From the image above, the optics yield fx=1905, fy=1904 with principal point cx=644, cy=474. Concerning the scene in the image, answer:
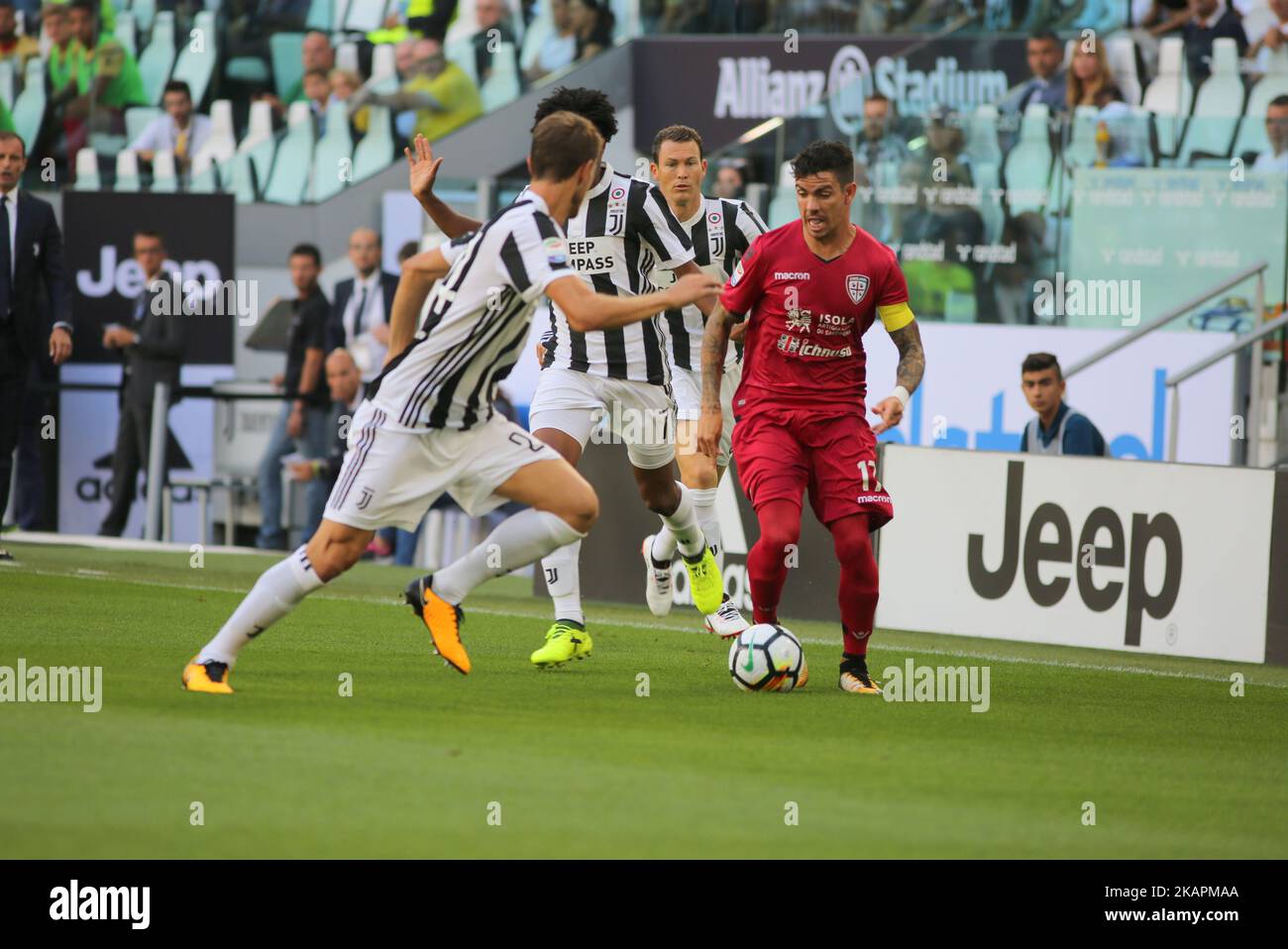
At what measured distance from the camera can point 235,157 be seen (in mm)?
19969

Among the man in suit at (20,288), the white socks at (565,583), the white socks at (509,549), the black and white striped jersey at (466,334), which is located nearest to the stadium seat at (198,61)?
the man in suit at (20,288)

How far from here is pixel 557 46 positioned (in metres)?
20.5

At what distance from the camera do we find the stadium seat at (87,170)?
1808 cm

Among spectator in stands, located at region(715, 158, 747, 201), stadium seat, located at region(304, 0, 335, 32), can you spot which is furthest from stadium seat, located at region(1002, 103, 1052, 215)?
stadium seat, located at region(304, 0, 335, 32)

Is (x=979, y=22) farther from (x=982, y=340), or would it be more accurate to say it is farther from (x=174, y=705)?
(x=174, y=705)

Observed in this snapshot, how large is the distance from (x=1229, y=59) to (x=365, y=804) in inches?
477

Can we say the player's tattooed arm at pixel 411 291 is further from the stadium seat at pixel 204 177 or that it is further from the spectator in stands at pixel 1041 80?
the stadium seat at pixel 204 177

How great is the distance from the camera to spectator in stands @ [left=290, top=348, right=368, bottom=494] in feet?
49.5

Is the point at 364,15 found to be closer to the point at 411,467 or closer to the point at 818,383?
the point at 818,383

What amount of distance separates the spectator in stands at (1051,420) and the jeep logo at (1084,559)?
0.60 meters

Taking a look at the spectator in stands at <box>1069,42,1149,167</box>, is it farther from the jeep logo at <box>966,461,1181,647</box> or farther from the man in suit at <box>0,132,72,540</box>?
the man in suit at <box>0,132,72,540</box>

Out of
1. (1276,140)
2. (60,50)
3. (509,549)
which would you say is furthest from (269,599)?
(60,50)

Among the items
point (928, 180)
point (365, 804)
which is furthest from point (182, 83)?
point (365, 804)

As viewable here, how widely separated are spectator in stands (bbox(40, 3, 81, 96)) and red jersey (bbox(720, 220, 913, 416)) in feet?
49.9
